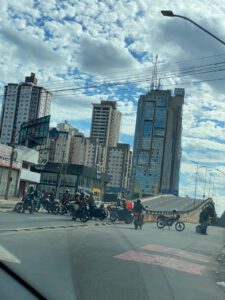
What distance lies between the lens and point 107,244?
44.4 feet

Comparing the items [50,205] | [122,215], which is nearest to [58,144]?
[50,205]

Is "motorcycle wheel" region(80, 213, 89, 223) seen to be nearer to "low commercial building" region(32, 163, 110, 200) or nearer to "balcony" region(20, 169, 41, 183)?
"balcony" region(20, 169, 41, 183)

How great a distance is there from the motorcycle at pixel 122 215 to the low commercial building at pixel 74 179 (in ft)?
192

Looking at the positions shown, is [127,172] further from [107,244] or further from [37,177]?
[107,244]

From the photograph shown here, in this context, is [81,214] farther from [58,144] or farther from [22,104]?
[58,144]

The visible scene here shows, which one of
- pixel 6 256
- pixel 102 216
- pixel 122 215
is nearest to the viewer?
pixel 6 256

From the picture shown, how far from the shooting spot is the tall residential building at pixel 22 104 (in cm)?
4225

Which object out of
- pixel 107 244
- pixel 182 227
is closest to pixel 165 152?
pixel 182 227

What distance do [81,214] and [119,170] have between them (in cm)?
8249

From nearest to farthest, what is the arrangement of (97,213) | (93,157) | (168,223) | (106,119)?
Answer: (97,213) → (168,223) → (106,119) → (93,157)

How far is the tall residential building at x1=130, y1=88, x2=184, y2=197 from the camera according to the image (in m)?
36.1

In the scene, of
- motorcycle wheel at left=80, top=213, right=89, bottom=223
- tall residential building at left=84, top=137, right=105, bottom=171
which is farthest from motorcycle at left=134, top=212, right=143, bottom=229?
tall residential building at left=84, top=137, right=105, bottom=171

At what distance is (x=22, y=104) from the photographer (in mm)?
49750

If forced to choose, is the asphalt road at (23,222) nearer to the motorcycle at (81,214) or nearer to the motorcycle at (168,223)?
the motorcycle at (81,214)
